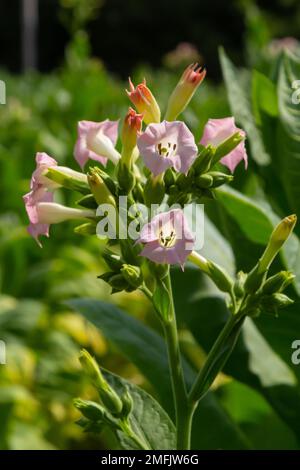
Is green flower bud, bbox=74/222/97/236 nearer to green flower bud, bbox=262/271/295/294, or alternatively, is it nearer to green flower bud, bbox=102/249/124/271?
green flower bud, bbox=102/249/124/271

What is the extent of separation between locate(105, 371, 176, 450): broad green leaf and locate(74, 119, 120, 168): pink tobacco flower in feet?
0.83

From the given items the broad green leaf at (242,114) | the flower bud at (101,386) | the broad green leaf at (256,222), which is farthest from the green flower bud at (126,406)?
the broad green leaf at (242,114)

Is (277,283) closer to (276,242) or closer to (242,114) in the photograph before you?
(276,242)

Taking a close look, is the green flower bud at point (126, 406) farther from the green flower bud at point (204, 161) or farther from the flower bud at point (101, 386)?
the green flower bud at point (204, 161)

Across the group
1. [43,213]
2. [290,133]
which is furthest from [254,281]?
[290,133]

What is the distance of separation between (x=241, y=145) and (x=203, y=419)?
0.51 m

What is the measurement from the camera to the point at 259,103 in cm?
148

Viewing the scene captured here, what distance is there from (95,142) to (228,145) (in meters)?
0.15

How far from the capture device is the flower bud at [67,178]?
35.9 inches

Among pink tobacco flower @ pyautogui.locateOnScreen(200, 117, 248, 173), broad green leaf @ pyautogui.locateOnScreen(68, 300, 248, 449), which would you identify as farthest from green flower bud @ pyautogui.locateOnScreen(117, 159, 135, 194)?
broad green leaf @ pyautogui.locateOnScreen(68, 300, 248, 449)

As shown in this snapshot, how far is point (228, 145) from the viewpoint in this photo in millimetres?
924

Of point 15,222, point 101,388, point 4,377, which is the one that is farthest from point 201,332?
point 15,222

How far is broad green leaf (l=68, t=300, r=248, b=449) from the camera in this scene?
1237mm

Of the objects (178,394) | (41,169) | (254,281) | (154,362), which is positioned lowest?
(154,362)
